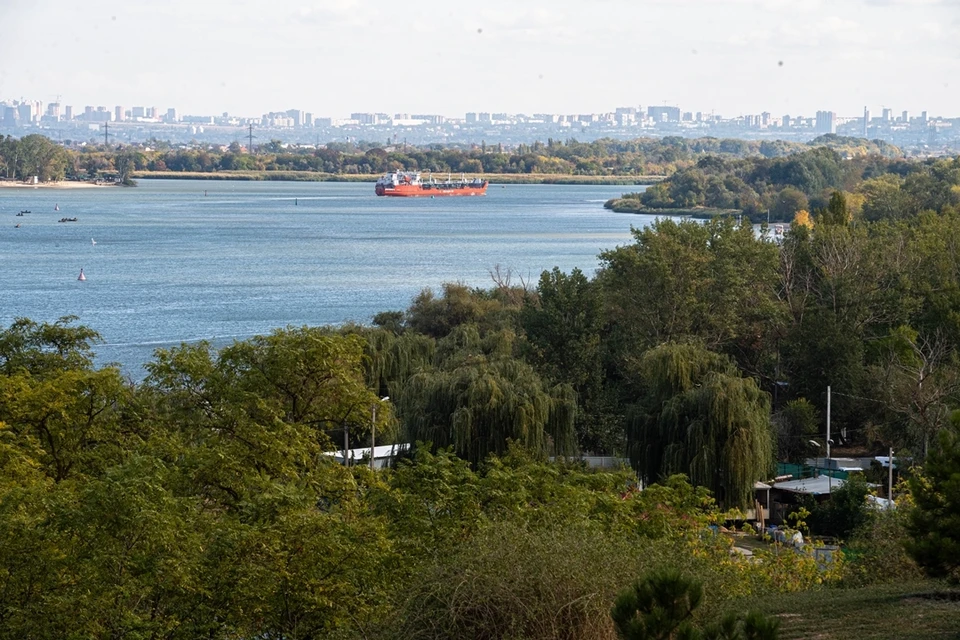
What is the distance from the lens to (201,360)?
16.2 meters

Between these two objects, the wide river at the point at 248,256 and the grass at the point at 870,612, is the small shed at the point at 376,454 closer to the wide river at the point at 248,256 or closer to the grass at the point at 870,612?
the wide river at the point at 248,256

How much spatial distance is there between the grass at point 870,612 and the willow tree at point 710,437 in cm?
1131

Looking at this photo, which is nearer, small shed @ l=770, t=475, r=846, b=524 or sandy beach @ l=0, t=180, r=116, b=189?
small shed @ l=770, t=475, r=846, b=524

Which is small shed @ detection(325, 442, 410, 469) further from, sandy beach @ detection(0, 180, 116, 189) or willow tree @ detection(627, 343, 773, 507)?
sandy beach @ detection(0, 180, 116, 189)

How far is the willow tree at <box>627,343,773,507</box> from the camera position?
23656 millimetres

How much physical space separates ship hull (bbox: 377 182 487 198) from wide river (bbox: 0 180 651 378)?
1716 cm

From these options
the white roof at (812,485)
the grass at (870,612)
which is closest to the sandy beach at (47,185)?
the white roof at (812,485)

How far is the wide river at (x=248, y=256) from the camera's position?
52.2 meters

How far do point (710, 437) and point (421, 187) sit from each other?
478 feet

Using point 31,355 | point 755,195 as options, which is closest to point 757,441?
point 31,355

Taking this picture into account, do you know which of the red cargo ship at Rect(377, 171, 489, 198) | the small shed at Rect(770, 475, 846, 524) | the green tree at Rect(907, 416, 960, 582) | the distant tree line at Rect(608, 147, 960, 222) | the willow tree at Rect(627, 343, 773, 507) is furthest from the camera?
the red cargo ship at Rect(377, 171, 489, 198)

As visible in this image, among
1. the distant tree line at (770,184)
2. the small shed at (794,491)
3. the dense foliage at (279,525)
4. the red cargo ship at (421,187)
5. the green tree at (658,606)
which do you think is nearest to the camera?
the green tree at (658,606)

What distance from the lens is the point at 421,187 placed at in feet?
551

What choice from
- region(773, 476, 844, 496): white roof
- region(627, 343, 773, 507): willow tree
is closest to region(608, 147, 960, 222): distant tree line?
region(773, 476, 844, 496): white roof
